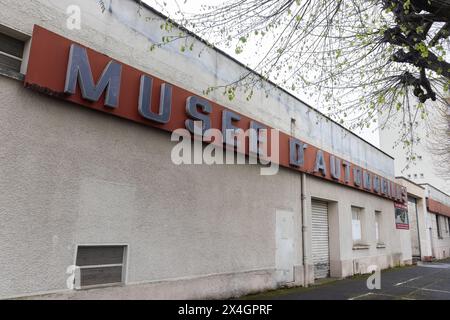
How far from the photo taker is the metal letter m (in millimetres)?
5098

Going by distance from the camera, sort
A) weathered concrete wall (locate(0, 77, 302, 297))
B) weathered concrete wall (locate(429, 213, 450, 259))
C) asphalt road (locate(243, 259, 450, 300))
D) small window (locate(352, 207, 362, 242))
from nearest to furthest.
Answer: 1. weathered concrete wall (locate(0, 77, 302, 297))
2. asphalt road (locate(243, 259, 450, 300))
3. small window (locate(352, 207, 362, 242))
4. weathered concrete wall (locate(429, 213, 450, 259))

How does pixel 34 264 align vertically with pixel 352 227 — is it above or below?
below

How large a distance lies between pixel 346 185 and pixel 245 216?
244 inches

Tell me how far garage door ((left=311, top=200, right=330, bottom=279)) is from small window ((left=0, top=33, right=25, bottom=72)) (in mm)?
9155

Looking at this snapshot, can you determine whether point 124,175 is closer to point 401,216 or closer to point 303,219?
point 303,219

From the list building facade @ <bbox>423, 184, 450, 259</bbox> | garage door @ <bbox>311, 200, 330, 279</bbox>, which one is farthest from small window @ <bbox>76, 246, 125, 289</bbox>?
building facade @ <bbox>423, 184, 450, 259</bbox>

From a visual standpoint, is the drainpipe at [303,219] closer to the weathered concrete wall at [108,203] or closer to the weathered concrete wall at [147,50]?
the weathered concrete wall at [147,50]

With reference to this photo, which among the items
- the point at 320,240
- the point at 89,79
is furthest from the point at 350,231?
the point at 89,79

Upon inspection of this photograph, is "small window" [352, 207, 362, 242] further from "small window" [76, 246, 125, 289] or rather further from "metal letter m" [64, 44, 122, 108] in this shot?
"metal letter m" [64, 44, 122, 108]

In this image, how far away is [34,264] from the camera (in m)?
4.58

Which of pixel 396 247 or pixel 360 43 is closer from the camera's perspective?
pixel 360 43
